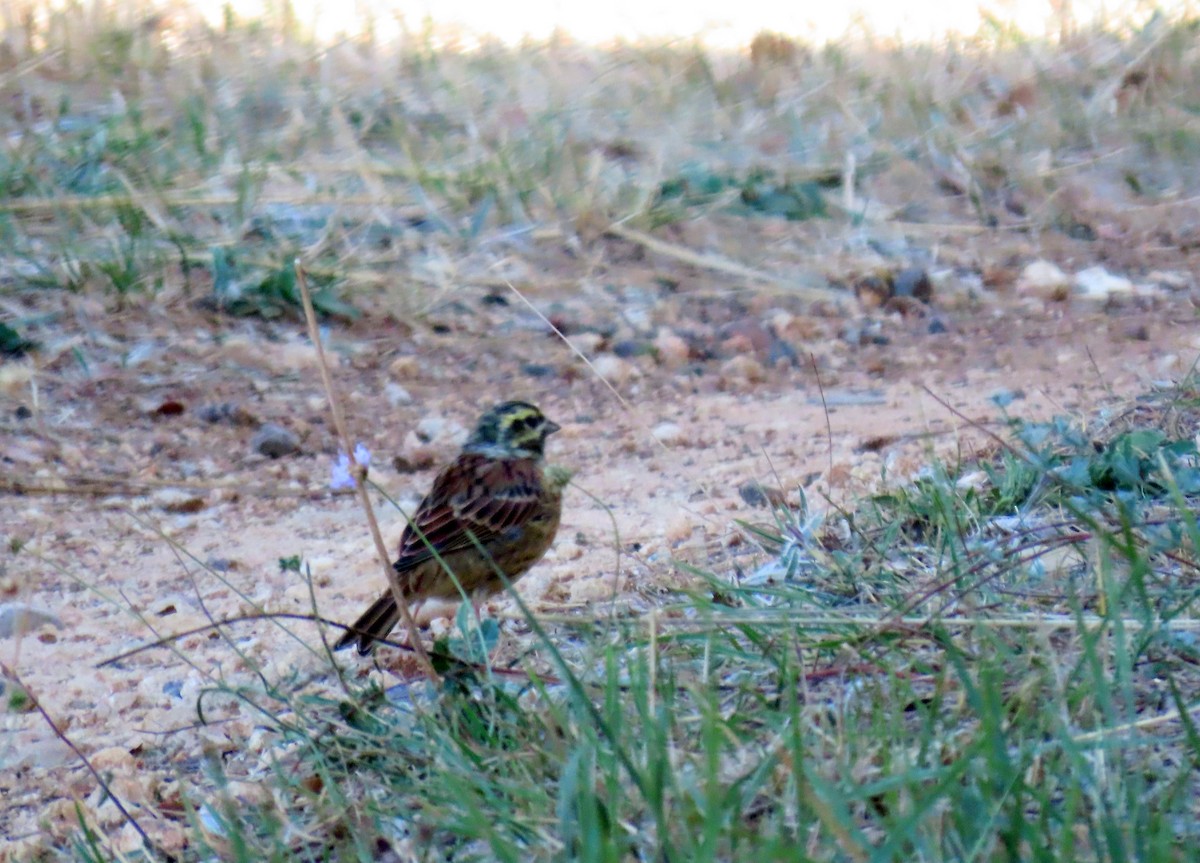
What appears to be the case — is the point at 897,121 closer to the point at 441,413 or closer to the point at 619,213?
the point at 619,213

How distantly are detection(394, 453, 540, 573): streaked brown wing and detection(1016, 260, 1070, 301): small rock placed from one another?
160 inches

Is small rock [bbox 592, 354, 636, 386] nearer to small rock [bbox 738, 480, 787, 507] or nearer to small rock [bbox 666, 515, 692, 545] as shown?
small rock [bbox 738, 480, 787, 507]

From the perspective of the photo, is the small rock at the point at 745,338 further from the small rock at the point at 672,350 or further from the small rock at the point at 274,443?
the small rock at the point at 274,443

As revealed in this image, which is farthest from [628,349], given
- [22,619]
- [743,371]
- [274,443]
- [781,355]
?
[22,619]

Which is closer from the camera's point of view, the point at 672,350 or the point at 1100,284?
the point at 672,350

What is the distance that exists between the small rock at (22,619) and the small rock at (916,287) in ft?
16.0

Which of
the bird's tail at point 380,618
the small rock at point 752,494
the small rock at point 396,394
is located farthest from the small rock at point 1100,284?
the bird's tail at point 380,618

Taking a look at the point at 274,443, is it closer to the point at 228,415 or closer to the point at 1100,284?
the point at 228,415

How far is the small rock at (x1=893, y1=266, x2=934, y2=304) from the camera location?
26.6ft

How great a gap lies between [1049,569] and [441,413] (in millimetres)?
3593

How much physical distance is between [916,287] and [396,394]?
114 inches

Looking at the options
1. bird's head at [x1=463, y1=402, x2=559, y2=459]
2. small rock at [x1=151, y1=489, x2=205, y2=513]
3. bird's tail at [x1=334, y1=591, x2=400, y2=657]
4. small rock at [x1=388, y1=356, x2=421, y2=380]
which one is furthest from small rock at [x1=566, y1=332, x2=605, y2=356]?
bird's tail at [x1=334, y1=591, x2=400, y2=657]

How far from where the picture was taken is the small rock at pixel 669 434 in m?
6.27

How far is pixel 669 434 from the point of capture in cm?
632
